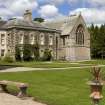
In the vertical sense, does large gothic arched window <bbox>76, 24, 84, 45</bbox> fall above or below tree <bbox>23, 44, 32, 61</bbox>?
above

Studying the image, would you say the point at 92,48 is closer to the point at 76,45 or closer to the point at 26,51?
the point at 76,45

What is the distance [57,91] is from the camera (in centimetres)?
1733

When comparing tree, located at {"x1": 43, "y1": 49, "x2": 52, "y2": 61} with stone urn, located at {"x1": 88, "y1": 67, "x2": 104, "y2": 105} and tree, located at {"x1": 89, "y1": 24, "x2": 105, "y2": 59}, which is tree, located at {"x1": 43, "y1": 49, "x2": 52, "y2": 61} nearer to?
tree, located at {"x1": 89, "y1": 24, "x2": 105, "y2": 59}

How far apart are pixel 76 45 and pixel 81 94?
61.1 meters

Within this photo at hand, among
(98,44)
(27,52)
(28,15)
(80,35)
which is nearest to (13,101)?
(27,52)

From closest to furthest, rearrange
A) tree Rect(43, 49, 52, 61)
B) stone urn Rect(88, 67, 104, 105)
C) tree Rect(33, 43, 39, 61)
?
1. stone urn Rect(88, 67, 104, 105)
2. tree Rect(33, 43, 39, 61)
3. tree Rect(43, 49, 52, 61)

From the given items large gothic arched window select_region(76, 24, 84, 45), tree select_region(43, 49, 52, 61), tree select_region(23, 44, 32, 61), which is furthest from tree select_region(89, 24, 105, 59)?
tree select_region(23, 44, 32, 61)

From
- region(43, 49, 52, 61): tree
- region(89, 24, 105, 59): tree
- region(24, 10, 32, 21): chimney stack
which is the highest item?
region(24, 10, 32, 21): chimney stack

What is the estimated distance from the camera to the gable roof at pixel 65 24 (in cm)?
7689

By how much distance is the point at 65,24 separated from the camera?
79.2 m

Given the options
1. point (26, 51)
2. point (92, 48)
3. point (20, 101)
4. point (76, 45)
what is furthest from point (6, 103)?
point (92, 48)

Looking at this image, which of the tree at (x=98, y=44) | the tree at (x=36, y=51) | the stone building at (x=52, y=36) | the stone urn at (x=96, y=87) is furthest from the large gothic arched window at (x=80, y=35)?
the stone urn at (x=96, y=87)

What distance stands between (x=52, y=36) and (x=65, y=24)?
463 cm

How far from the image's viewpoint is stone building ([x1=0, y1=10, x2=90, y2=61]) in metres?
70.4
